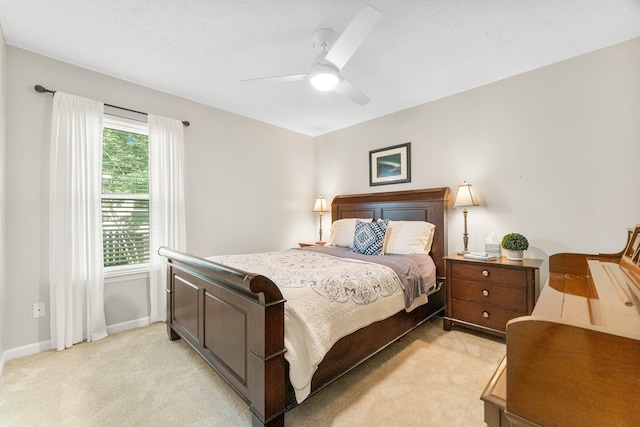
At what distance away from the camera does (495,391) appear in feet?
2.96

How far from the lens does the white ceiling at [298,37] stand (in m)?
1.86

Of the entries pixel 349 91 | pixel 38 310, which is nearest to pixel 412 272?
pixel 349 91

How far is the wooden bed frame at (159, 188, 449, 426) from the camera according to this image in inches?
54.2

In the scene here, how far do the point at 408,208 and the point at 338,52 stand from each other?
2.15 metres

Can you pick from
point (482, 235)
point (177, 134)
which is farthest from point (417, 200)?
point (177, 134)

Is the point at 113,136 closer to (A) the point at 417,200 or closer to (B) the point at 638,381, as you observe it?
(A) the point at 417,200

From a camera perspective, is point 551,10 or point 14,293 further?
point 14,293

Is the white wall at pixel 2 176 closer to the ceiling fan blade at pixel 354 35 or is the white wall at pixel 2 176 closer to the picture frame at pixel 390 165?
the ceiling fan blade at pixel 354 35

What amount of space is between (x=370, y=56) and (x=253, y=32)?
40.1 inches

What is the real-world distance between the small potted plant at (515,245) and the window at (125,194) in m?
3.75

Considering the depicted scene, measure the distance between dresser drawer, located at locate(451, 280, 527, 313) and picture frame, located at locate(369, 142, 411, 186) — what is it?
5.01ft

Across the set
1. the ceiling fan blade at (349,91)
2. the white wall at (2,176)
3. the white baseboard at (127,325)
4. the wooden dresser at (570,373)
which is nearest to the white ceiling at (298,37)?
the white wall at (2,176)

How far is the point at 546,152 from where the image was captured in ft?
8.55

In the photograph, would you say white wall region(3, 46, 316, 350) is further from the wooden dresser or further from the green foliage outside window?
the wooden dresser
